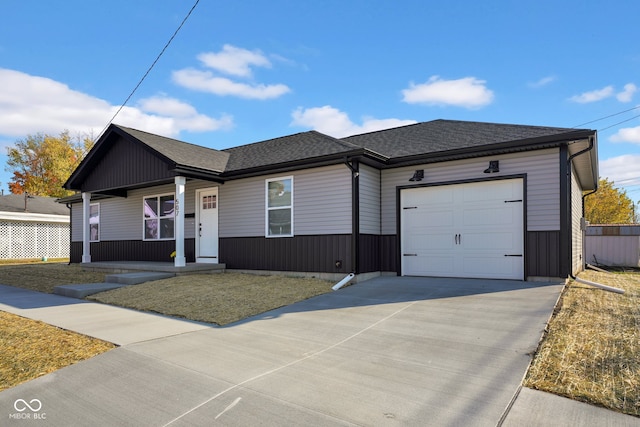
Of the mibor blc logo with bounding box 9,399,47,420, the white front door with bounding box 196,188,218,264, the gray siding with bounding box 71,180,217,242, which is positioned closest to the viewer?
the mibor blc logo with bounding box 9,399,47,420

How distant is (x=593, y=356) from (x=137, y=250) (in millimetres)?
13758

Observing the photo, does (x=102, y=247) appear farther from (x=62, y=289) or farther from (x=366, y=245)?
(x=366, y=245)

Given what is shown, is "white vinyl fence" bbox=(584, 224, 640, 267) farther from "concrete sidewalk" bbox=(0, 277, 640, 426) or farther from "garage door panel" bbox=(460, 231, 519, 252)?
"concrete sidewalk" bbox=(0, 277, 640, 426)

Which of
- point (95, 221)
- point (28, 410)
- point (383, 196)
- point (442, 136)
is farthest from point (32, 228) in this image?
point (28, 410)

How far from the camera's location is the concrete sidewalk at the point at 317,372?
2725 mm

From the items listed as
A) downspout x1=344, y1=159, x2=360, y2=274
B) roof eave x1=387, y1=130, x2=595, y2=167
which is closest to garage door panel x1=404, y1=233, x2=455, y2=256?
downspout x1=344, y1=159, x2=360, y2=274

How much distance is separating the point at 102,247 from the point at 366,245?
11779 millimetres

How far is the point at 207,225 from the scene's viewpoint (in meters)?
11.7

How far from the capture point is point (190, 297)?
23.6 ft

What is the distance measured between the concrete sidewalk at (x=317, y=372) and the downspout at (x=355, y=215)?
2.34m

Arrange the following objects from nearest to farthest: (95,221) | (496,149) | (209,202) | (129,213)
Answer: (496,149) → (209,202) → (129,213) → (95,221)

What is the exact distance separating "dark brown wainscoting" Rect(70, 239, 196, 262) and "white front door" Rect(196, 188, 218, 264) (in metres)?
0.36

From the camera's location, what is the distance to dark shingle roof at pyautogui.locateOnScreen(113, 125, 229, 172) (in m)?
10.2

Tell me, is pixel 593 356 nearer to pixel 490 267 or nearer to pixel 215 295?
pixel 490 267
